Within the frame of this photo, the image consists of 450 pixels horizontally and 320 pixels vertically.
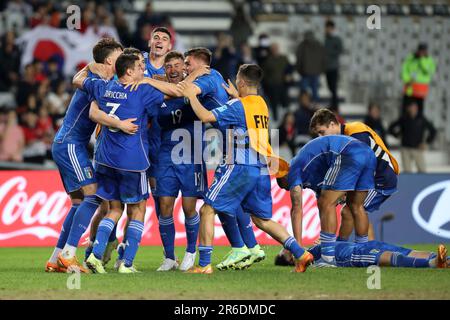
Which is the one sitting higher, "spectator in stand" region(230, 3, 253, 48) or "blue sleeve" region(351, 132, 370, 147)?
"spectator in stand" region(230, 3, 253, 48)

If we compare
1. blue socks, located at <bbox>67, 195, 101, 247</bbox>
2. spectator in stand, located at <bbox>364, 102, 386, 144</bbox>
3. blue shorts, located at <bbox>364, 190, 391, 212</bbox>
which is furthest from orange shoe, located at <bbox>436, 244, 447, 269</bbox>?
spectator in stand, located at <bbox>364, 102, 386, 144</bbox>

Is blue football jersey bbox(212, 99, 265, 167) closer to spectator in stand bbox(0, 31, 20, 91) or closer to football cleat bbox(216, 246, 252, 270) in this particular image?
football cleat bbox(216, 246, 252, 270)

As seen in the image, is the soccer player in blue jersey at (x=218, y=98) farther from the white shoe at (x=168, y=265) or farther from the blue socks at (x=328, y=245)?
the blue socks at (x=328, y=245)

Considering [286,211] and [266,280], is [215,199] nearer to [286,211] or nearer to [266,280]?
[266,280]

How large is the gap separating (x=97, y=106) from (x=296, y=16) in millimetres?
14691

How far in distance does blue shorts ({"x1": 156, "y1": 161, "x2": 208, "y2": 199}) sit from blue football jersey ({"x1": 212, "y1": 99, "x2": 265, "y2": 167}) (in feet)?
2.35

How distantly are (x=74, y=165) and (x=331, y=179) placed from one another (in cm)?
296

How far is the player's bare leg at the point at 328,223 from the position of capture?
1354cm

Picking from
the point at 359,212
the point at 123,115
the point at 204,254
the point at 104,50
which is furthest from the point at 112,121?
the point at 359,212

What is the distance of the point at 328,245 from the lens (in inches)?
535

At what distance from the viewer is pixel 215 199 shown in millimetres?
12758

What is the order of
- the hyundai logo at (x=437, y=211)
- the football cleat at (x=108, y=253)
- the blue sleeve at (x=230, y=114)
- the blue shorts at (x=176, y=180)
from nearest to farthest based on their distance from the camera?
the blue sleeve at (x=230, y=114)
the blue shorts at (x=176, y=180)
the football cleat at (x=108, y=253)
the hyundai logo at (x=437, y=211)
